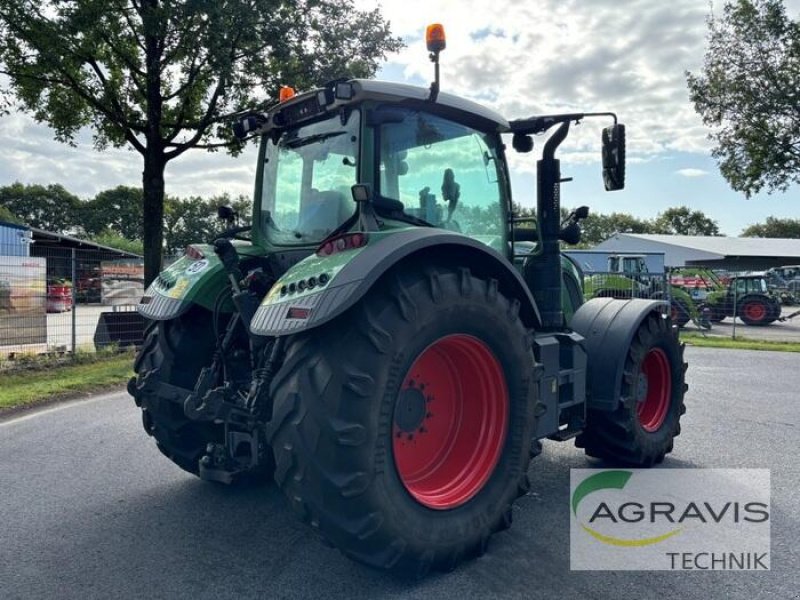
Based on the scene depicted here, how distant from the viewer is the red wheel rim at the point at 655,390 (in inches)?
194

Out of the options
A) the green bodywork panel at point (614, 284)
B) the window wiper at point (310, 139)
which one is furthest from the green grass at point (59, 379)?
the green bodywork panel at point (614, 284)

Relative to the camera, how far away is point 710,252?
44.1 m

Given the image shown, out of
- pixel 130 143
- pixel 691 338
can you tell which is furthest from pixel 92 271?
pixel 691 338

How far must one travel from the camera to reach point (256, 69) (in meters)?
11.5

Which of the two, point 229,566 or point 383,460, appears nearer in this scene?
point 383,460

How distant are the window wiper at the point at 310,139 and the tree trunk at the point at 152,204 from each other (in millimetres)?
8573

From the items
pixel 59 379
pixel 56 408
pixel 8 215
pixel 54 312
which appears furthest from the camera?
pixel 8 215

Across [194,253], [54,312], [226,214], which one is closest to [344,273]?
[194,253]

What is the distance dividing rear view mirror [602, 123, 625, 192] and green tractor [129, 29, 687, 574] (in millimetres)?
12

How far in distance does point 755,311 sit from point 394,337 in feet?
76.2

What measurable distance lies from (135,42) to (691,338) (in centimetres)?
1425

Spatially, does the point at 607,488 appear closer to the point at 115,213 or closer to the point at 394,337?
the point at 394,337

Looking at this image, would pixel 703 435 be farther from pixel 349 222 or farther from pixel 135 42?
pixel 135 42

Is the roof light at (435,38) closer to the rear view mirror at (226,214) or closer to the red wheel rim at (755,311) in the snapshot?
the rear view mirror at (226,214)
